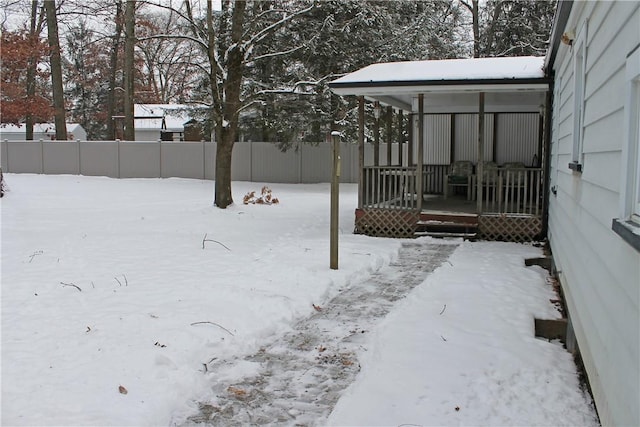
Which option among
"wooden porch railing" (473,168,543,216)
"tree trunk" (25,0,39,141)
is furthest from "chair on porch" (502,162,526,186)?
"tree trunk" (25,0,39,141)

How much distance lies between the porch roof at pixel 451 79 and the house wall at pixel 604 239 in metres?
3.77

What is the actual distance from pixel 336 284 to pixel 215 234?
146 inches

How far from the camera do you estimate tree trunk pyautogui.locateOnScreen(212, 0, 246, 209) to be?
12.4 m

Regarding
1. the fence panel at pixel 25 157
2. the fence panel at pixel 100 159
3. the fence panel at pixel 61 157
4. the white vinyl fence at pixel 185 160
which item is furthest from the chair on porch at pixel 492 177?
the fence panel at pixel 25 157

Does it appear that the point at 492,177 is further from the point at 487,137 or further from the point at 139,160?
the point at 139,160

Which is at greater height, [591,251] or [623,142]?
[623,142]

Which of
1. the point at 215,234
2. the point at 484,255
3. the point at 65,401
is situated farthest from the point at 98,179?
the point at 65,401

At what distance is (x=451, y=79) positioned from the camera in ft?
29.7

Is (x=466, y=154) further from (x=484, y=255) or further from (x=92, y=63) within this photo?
(x=92, y=63)

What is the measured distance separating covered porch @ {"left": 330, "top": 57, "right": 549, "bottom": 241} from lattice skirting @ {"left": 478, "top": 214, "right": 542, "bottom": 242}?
0.02 metres

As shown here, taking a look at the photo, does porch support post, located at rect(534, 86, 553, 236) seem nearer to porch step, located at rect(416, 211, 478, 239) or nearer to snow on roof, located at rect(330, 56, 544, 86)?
snow on roof, located at rect(330, 56, 544, 86)

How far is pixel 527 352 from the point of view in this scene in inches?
169

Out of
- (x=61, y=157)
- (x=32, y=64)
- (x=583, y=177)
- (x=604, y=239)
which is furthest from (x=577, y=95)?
(x=32, y=64)

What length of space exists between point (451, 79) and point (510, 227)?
8.37ft
